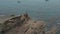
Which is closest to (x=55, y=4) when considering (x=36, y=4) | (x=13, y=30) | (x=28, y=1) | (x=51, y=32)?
(x=36, y=4)

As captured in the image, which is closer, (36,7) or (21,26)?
(21,26)

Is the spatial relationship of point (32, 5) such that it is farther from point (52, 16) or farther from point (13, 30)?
point (13, 30)

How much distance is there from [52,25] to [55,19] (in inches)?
5.1

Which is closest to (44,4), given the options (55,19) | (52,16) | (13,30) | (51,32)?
(52,16)

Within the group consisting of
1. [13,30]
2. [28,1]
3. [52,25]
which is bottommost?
[52,25]

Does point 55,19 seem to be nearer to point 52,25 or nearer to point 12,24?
point 52,25

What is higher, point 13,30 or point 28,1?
point 28,1

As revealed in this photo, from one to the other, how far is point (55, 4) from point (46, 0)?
15cm

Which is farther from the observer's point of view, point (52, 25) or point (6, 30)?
point (52, 25)

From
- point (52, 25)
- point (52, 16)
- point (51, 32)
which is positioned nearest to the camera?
point (51, 32)

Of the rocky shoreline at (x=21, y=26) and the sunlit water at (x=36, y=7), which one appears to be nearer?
the rocky shoreline at (x=21, y=26)

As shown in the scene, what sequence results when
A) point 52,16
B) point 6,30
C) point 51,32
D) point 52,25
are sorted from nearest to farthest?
point 6,30, point 51,32, point 52,25, point 52,16

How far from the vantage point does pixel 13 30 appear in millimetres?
1246

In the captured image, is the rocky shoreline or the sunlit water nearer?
the rocky shoreline
